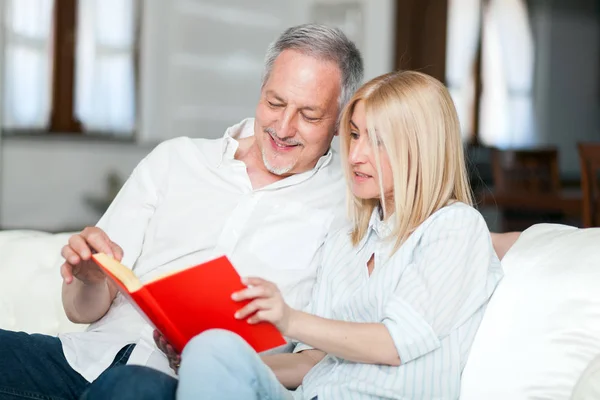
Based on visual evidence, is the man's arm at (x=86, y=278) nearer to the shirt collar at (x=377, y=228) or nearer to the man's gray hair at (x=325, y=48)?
the shirt collar at (x=377, y=228)

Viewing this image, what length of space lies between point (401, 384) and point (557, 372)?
11.0 inches

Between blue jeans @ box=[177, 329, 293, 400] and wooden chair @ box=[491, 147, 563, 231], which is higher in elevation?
blue jeans @ box=[177, 329, 293, 400]

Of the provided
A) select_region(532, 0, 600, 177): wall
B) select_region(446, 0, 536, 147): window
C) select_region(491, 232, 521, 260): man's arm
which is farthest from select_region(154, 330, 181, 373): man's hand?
select_region(532, 0, 600, 177): wall

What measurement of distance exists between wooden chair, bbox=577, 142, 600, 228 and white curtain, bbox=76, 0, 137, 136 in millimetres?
4192

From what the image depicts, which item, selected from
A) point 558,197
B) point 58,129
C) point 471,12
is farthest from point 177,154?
point 471,12

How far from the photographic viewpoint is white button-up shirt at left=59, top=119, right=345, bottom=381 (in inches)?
72.7

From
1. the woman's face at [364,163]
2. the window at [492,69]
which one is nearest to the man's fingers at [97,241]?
the woman's face at [364,163]

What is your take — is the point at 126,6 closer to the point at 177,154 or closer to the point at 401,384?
the point at 177,154

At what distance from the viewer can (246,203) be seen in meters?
1.91

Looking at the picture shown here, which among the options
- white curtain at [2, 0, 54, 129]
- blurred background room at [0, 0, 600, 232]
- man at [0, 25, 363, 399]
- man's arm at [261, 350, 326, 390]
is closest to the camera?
man's arm at [261, 350, 326, 390]

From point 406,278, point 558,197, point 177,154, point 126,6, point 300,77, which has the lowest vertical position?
point 558,197

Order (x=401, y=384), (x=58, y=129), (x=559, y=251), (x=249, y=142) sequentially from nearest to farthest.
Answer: (x=401, y=384) < (x=559, y=251) < (x=249, y=142) < (x=58, y=129)

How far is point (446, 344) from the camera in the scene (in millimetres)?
1501

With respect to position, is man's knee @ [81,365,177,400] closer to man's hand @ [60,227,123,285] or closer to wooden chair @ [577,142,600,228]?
man's hand @ [60,227,123,285]
